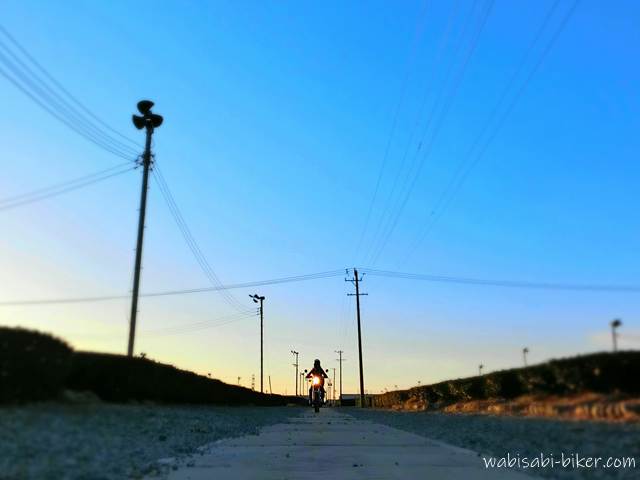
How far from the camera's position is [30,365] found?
7.54 metres

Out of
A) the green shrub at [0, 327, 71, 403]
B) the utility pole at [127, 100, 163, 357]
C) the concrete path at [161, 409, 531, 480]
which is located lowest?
the concrete path at [161, 409, 531, 480]

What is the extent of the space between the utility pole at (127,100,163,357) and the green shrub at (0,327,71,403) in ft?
53.0

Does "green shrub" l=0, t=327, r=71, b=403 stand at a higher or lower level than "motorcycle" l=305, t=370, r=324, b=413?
lower

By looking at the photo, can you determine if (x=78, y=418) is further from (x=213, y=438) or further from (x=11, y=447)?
(x=213, y=438)

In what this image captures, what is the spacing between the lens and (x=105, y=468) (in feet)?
29.4

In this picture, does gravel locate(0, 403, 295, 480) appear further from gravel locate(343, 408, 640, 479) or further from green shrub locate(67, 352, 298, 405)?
gravel locate(343, 408, 640, 479)

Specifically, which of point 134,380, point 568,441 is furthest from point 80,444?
point 134,380

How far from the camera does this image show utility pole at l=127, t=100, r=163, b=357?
24.4 metres

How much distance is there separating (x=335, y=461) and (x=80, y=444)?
209 inches

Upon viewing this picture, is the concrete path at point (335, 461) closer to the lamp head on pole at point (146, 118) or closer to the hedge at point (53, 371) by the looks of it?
the hedge at point (53, 371)

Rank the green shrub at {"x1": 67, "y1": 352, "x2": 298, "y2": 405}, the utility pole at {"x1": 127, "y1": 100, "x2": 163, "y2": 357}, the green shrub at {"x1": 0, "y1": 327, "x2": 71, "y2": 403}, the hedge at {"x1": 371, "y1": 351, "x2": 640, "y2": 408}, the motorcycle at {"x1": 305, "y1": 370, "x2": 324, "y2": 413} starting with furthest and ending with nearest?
the motorcycle at {"x1": 305, "y1": 370, "x2": 324, "y2": 413}, the utility pole at {"x1": 127, "y1": 100, "x2": 163, "y2": 357}, the green shrub at {"x1": 67, "y1": 352, "x2": 298, "y2": 405}, the green shrub at {"x1": 0, "y1": 327, "x2": 71, "y2": 403}, the hedge at {"x1": 371, "y1": 351, "x2": 640, "y2": 408}

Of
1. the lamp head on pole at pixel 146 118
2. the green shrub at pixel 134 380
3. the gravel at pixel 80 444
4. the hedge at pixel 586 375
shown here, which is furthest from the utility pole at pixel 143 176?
the hedge at pixel 586 375

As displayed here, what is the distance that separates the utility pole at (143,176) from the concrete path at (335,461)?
31.4 feet

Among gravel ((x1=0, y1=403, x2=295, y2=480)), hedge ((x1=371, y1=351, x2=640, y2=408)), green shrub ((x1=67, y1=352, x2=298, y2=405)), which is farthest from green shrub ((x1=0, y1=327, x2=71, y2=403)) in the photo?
hedge ((x1=371, y1=351, x2=640, y2=408))
